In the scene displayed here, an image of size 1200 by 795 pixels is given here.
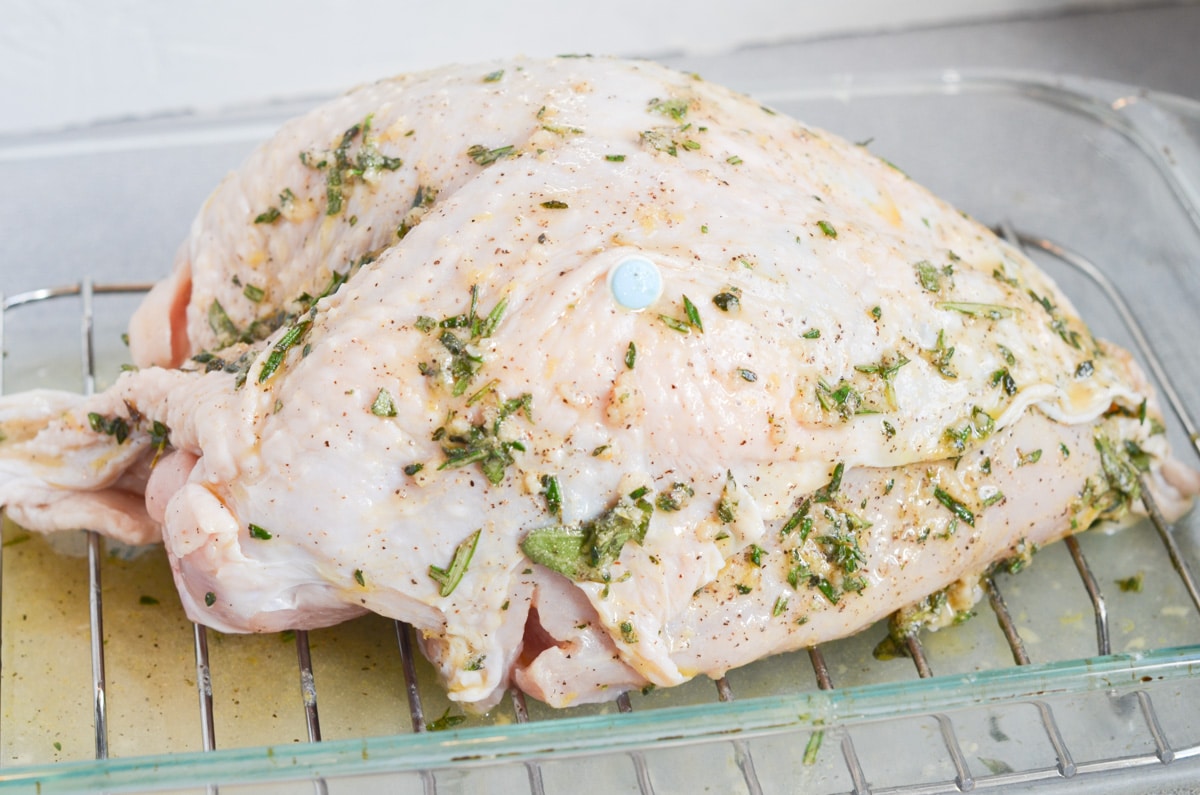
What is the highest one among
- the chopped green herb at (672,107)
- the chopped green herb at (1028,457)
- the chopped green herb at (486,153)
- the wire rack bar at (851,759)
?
the chopped green herb at (486,153)

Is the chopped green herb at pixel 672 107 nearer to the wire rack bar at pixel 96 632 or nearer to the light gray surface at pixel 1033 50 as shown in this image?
the wire rack bar at pixel 96 632

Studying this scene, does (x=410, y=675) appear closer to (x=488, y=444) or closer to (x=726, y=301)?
(x=488, y=444)

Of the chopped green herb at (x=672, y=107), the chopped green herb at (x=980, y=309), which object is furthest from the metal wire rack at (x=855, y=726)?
the chopped green herb at (x=672, y=107)

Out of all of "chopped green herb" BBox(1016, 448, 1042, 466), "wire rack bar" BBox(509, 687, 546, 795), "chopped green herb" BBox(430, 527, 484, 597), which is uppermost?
"chopped green herb" BBox(430, 527, 484, 597)

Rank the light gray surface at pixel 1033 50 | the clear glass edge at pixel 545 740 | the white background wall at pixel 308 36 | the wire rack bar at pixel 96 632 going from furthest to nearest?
the light gray surface at pixel 1033 50 → the white background wall at pixel 308 36 → the wire rack bar at pixel 96 632 → the clear glass edge at pixel 545 740

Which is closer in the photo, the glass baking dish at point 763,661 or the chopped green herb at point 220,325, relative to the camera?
the glass baking dish at point 763,661

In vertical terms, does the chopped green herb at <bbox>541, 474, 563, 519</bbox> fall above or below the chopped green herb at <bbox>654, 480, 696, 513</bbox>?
above

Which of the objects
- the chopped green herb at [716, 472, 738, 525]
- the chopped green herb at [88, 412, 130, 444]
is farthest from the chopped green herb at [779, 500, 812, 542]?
the chopped green herb at [88, 412, 130, 444]

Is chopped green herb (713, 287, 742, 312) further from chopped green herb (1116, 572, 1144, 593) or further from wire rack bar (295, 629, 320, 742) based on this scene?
chopped green herb (1116, 572, 1144, 593)

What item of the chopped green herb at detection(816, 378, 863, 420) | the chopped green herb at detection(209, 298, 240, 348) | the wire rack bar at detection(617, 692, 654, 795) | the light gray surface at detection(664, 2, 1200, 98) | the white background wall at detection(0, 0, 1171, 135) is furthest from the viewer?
the light gray surface at detection(664, 2, 1200, 98)
